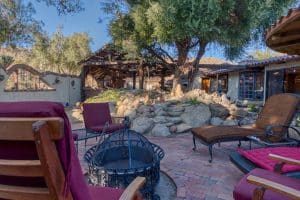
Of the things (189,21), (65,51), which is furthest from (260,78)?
(65,51)

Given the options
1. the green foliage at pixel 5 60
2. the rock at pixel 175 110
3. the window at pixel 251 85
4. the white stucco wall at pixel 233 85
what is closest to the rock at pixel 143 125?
the rock at pixel 175 110

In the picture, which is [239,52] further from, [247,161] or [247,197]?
[247,197]

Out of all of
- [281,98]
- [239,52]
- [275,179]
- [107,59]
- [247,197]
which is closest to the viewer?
[247,197]

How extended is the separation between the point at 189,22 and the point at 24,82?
31.7 ft

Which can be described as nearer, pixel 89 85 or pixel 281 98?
pixel 281 98

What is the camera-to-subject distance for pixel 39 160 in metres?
1.28

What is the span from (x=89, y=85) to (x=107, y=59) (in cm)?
291

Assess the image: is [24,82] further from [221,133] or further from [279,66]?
[279,66]

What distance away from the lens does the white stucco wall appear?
18344mm

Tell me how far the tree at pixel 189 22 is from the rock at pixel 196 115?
8.36 feet

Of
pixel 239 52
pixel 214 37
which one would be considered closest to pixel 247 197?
pixel 214 37

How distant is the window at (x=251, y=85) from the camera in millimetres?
16344

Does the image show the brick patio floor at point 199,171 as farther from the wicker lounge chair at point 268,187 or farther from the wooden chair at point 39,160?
the wooden chair at point 39,160

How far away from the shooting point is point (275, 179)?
7.81 ft
